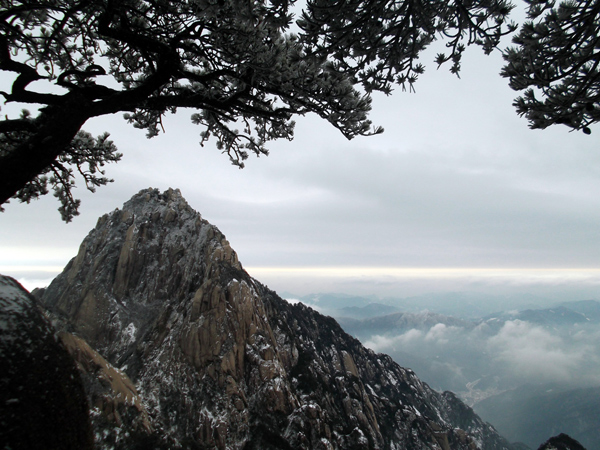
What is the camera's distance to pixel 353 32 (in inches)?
198

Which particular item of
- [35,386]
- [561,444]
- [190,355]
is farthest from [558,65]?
[561,444]

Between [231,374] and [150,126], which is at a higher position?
[150,126]

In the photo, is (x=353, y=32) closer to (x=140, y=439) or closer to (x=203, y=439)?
(x=140, y=439)

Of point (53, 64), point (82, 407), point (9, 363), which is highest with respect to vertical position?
point (53, 64)

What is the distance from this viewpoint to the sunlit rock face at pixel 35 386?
2633 mm

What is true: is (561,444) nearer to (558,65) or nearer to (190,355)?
(190,355)

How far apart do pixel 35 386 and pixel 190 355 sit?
66238mm

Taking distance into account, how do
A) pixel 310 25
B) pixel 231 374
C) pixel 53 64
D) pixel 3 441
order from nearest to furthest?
pixel 3 441, pixel 310 25, pixel 53 64, pixel 231 374

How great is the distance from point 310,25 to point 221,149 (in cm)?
534

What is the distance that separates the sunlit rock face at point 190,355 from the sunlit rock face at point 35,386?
41.9 meters

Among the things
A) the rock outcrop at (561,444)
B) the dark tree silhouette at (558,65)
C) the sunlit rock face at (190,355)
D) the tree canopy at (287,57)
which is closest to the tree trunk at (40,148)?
the tree canopy at (287,57)

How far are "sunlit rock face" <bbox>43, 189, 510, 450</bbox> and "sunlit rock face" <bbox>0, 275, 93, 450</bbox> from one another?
137ft

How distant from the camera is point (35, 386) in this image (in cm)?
293

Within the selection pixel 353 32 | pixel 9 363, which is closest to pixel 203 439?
pixel 9 363
